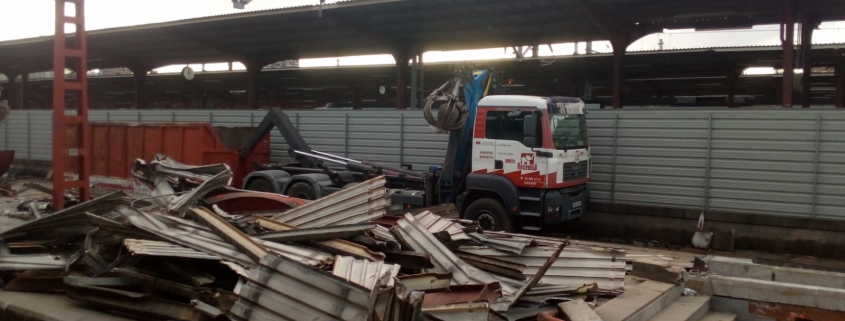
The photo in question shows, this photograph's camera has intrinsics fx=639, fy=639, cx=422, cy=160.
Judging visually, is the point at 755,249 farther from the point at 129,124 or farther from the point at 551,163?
the point at 129,124

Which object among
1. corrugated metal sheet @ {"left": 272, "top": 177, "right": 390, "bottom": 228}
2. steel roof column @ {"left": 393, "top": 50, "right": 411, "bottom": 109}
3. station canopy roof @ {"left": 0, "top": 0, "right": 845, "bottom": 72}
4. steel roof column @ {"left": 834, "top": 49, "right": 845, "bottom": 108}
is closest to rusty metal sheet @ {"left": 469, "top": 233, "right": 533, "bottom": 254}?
corrugated metal sheet @ {"left": 272, "top": 177, "right": 390, "bottom": 228}

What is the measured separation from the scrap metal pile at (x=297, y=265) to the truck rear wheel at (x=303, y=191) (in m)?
6.17

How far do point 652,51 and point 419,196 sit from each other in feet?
52.5

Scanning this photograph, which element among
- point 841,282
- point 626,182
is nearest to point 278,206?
point 841,282

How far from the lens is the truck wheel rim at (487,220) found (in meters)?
12.0

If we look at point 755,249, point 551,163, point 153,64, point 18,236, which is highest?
point 153,64

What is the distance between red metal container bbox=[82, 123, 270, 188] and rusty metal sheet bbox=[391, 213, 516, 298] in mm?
9645

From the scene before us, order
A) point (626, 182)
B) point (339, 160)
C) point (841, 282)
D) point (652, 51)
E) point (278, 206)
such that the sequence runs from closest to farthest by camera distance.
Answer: point (841, 282)
point (278, 206)
point (626, 182)
point (339, 160)
point (652, 51)

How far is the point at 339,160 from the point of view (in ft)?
48.2

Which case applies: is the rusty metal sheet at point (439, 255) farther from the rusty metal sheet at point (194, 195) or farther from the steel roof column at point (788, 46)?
the steel roof column at point (788, 46)

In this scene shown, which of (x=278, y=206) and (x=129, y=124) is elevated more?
(x=129, y=124)

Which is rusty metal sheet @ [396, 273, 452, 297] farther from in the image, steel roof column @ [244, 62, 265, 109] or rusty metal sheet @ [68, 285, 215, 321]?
steel roof column @ [244, 62, 265, 109]

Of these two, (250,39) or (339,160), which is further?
(250,39)

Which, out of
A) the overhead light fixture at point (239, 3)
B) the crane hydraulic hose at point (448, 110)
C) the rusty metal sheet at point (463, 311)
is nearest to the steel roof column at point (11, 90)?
the overhead light fixture at point (239, 3)
